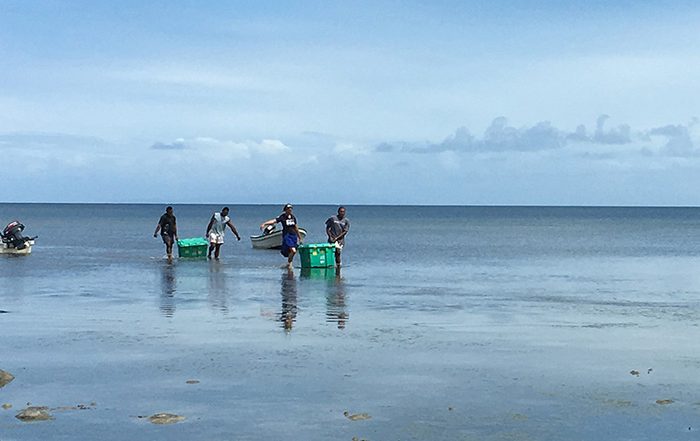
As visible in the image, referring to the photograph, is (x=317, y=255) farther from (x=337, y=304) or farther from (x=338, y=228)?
(x=337, y=304)

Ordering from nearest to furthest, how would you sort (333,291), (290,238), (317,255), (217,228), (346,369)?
(346,369)
(333,291)
(317,255)
(290,238)
(217,228)

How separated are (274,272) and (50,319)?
41.0 ft

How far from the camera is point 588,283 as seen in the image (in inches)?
1131

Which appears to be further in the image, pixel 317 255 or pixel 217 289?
pixel 317 255

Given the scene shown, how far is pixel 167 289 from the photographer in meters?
23.5

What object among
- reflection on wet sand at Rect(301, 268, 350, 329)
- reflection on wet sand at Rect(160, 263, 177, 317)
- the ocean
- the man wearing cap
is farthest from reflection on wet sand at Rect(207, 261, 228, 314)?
reflection on wet sand at Rect(301, 268, 350, 329)

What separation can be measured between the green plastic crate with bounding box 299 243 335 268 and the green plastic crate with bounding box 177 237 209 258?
6736mm

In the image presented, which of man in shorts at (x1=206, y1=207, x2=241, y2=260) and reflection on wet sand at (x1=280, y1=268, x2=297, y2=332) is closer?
reflection on wet sand at (x1=280, y1=268, x2=297, y2=332)

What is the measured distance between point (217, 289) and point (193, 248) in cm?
1232

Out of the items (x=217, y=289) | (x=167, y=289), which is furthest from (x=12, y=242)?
(x=217, y=289)

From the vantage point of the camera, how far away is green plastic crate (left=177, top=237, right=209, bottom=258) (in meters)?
35.4

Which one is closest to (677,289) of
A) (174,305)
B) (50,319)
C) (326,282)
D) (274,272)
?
(326,282)

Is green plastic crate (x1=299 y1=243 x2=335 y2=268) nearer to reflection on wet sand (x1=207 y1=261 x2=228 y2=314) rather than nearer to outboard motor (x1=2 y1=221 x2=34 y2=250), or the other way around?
reflection on wet sand (x1=207 y1=261 x2=228 y2=314)

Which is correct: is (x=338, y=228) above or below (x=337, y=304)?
above
